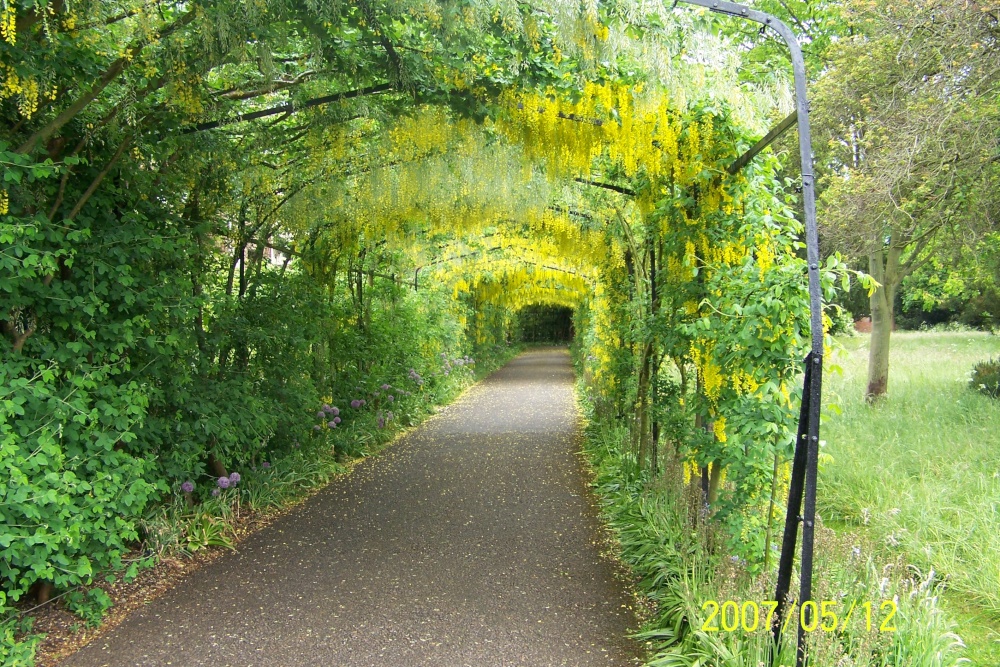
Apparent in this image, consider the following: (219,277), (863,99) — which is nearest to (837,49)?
(863,99)

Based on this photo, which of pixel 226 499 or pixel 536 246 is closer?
pixel 226 499

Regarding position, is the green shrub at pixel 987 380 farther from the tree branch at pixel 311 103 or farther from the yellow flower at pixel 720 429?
the tree branch at pixel 311 103

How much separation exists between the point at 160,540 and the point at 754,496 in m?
2.78

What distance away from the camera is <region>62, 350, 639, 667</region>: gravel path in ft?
7.75

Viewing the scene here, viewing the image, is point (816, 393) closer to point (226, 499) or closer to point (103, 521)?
point (103, 521)

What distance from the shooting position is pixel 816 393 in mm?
1726

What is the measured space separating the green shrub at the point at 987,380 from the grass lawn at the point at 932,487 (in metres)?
0.14

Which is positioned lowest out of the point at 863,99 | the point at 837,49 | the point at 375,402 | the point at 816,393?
the point at 375,402

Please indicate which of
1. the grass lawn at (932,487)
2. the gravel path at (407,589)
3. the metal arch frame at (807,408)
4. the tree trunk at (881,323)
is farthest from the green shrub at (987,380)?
the metal arch frame at (807,408)

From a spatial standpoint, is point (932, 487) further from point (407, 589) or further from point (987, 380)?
point (987, 380)
